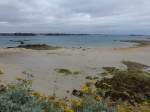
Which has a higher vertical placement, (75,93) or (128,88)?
(128,88)

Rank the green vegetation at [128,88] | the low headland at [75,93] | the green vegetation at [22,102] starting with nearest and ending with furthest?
the green vegetation at [22,102]
the low headland at [75,93]
the green vegetation at [128,88]

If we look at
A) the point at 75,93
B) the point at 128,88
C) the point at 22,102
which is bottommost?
the point at 75,93

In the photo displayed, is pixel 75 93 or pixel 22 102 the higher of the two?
pixel 22 102

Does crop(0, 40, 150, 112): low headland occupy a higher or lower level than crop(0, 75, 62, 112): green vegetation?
lower

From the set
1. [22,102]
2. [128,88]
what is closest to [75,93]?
[128,88]

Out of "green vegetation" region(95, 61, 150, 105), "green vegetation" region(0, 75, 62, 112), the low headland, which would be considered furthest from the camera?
"green vegetation" region(95, 61, 150, 105)

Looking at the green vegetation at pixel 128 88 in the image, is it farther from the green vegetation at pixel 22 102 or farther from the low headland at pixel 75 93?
the green vegetation at pixel 22 102

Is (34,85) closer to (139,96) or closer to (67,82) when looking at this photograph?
(67,82)

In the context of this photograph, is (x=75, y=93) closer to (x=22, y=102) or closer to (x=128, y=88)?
(x=128, y=88)

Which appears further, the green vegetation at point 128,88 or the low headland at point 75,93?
the green vegetation at point 128,88

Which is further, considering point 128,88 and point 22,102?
point 128,88

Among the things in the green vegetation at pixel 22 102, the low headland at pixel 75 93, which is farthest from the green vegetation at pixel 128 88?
the green vegetation at pixel 22 102

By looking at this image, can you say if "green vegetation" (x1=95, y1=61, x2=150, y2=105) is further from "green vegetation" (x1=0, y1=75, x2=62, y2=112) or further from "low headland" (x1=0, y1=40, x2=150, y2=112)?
"green vegetation" (x1=0, y1=75, x2=62, y2=112)

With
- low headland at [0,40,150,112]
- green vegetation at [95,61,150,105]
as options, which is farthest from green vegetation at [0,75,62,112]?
green vegetation at [95,61,150,105]
